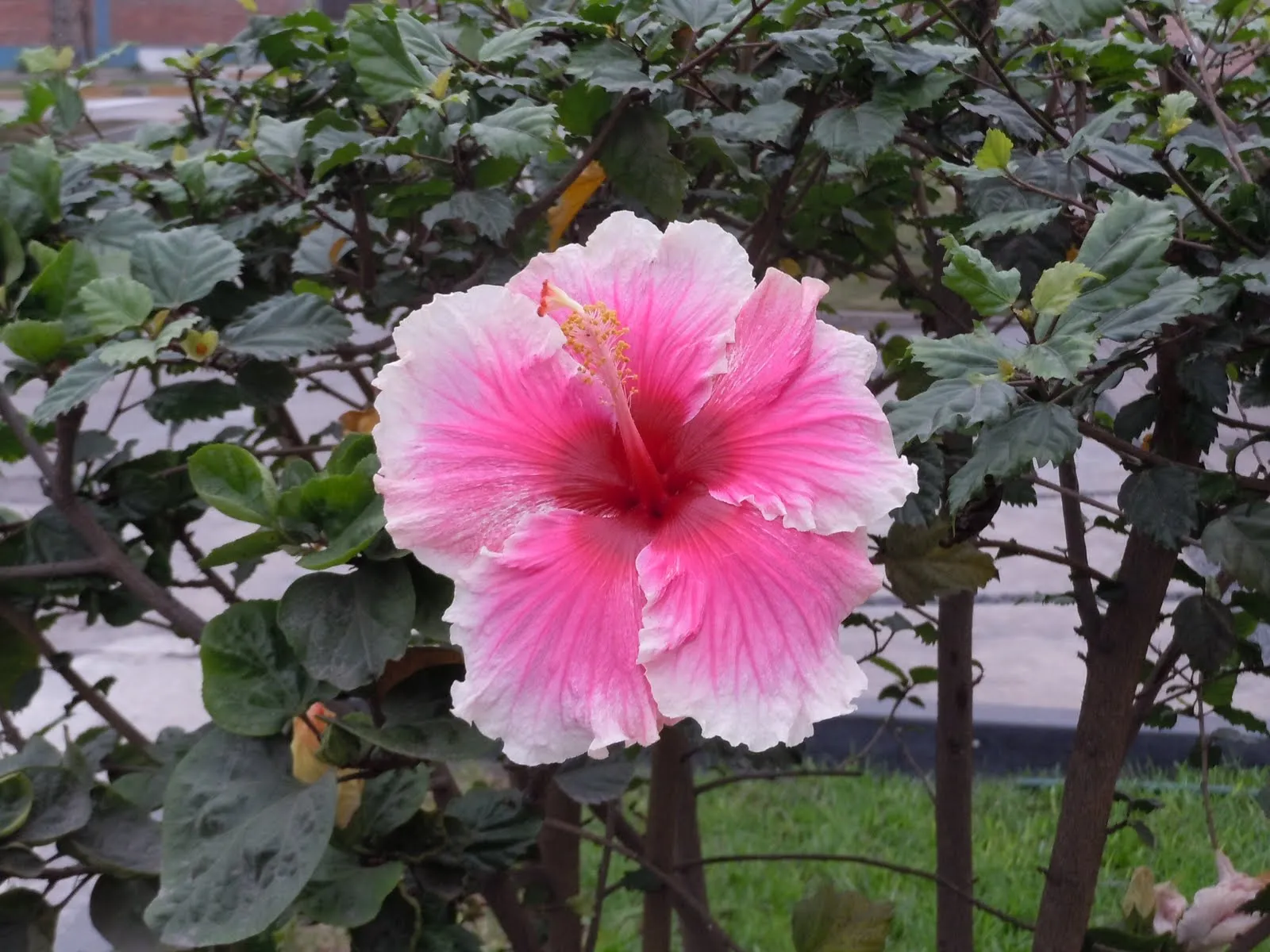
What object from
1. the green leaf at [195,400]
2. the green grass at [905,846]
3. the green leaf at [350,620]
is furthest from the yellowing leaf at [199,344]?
the green grass at [905,846]

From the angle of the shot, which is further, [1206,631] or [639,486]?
[1206,631]

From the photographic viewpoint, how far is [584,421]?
0.56 m

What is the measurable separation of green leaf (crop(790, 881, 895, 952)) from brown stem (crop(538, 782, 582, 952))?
32 centimetres

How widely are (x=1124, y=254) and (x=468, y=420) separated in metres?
0.34

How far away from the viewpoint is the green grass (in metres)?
1.83

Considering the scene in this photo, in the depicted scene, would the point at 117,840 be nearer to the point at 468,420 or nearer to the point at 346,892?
the point at 346,892

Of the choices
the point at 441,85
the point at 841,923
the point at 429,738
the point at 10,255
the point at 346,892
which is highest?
the point at 441,85

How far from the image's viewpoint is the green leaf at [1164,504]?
Result: 72 cm

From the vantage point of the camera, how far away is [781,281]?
537 millimetres

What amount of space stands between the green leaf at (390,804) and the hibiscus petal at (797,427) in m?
0.31

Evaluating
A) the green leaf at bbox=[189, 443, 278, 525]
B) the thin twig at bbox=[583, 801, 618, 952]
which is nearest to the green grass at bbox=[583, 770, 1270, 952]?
the thin twig at bbox=[583, 801, 618, 952]

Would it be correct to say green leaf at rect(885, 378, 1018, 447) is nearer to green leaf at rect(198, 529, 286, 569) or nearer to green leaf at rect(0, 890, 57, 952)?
green leaf at rect(198, 529, 286, 569)

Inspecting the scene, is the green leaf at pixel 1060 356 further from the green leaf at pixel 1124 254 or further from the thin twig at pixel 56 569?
the thin twig at pixel 56 569

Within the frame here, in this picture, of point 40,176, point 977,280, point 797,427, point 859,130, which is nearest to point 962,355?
point 977,280
